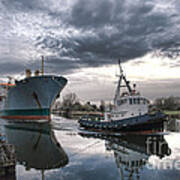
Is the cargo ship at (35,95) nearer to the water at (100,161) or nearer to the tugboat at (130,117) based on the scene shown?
the tugboat at (130,117)

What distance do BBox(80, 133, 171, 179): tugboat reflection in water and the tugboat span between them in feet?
5.23

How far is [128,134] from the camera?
20.7 meters

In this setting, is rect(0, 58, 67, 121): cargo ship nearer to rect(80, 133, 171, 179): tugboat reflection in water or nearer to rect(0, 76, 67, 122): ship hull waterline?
rect(0, 76, 67, 122): ship hull waterline

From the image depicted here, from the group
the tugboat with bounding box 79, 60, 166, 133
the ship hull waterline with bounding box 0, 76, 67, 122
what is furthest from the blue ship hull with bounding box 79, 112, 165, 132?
the ship hull waterline with bounding box 0, 76, 67, 122

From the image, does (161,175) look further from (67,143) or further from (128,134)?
(128,134)

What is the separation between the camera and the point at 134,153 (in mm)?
13758

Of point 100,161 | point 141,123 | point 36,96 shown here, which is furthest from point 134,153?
point 36,96

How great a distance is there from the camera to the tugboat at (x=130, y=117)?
20047mm

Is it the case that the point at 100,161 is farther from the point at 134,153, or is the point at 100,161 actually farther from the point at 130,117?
the point at 130,117

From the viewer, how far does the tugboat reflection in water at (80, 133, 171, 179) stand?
34.4ft

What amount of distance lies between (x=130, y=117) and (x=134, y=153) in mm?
7716

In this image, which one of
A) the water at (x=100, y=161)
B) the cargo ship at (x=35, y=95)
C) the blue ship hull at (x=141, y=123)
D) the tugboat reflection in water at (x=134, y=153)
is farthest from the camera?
the cargo ship at (x=35, y=95)

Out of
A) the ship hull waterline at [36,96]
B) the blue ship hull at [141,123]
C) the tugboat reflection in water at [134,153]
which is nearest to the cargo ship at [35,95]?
the ship hull waterline at [36,96]

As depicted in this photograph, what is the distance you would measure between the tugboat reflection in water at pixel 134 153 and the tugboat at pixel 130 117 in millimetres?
1596
